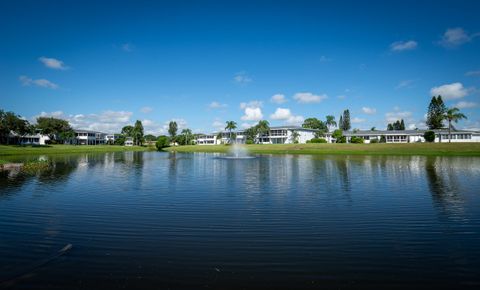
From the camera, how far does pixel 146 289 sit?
8.53 metres

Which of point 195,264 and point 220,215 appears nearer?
point 195,264

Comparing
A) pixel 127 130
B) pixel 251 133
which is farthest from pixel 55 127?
pixel 251 133

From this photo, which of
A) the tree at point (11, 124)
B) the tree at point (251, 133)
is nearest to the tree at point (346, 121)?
the tree at point (251, 133)

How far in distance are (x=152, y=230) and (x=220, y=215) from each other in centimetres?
404

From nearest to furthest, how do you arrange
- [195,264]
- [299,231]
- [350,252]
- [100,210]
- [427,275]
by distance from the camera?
[427,275]
[195,264]
[350,252]
[299,231]
[100,210]

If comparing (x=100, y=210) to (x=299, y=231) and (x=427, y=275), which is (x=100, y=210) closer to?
(x=299, y=231)

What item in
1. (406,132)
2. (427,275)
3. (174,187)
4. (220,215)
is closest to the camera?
(427,275)

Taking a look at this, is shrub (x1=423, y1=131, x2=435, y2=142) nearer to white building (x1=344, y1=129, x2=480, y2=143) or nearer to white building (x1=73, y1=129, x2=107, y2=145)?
white building (x1=344, y1=129, x2=480, y2=143)

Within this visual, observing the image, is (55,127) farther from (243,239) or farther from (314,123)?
(243,239)

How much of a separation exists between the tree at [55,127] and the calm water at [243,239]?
134m

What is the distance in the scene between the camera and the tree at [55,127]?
140m

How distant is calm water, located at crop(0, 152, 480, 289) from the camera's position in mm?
9273

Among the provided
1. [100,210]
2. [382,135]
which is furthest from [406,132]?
[100,210]

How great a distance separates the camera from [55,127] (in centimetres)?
14538
